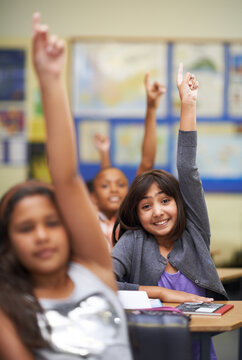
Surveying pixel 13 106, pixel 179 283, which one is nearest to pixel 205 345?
pixel 179 283

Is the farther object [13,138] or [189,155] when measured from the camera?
[13,138]

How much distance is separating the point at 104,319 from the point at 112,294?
7 cm

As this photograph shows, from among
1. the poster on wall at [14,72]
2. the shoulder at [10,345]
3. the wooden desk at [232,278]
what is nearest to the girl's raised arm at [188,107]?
the shoulder at [10,345]

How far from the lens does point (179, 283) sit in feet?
7.62

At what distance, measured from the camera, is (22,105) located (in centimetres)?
577

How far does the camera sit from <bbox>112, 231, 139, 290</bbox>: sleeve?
7.64 ft

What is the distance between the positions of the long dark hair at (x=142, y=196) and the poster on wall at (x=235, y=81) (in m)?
3.56

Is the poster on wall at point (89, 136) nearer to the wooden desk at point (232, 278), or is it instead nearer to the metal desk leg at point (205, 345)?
the wooden desk at point (232, 278)

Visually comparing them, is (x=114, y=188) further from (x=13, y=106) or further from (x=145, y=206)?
(x=13, y=106)

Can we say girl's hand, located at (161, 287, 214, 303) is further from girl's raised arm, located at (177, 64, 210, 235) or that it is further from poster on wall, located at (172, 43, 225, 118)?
poster on wall, located at (172, 43, 225, 118)

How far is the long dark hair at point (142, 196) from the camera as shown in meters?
2.35

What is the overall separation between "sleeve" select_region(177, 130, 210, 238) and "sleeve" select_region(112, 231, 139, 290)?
0.28 m

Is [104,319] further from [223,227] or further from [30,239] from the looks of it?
[223,227]

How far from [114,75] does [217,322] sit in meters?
4.19
